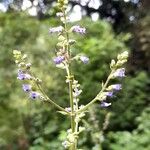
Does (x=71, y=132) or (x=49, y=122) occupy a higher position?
(x=71, y=132)

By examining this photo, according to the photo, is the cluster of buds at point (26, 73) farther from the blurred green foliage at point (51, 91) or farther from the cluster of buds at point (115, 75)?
the blurred green foliage at point (51, 91)

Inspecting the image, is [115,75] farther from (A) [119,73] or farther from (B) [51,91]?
(B) [51,91]

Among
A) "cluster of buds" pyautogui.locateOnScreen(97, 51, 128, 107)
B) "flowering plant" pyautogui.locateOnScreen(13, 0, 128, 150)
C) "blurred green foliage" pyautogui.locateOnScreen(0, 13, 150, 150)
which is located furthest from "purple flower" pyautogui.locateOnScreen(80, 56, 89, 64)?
"blurred green foliage" pyautogui.locateOnScreen(0, 13, 150, 150)

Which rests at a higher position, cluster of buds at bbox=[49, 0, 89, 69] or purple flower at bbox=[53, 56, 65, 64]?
cluster of buds at bbox=[49, 0, 89, 69]

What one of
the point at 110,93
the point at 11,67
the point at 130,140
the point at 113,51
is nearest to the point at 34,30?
the point at 11,67

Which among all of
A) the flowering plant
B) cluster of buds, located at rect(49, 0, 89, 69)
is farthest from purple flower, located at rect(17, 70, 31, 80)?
cluster of buds, located at rect(49, 0, 89, 69)

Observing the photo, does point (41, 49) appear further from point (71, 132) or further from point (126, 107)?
point (71, 132)

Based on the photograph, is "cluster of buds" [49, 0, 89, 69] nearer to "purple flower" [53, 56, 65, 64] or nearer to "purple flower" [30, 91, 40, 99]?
"purple flower" [53, 56, 65, 64]

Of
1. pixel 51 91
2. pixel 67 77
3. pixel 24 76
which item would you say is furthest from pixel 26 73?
pixel 51 91

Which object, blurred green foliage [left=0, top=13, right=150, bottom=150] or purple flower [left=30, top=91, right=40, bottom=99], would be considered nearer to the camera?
purple flower [left=30, top=91, right=40, bottom=99]
